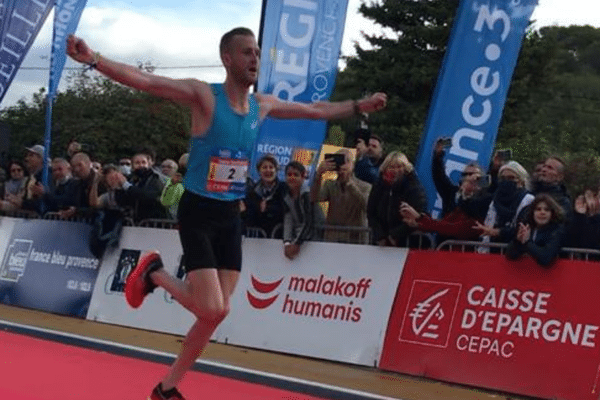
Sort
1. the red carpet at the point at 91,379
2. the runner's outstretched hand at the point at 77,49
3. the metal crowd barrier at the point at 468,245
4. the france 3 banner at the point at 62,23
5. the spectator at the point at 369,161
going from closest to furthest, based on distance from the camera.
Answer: the runner's outstretched hand at the point at 77,49, the red carpet at the point at 91,379, the metal crowd barrier at the point at 468,245, the spectator at the point at 369,161, the france 3 banner at the point at 62,23

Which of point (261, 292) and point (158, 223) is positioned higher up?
point (158, 223)

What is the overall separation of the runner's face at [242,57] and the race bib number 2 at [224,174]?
51 cm

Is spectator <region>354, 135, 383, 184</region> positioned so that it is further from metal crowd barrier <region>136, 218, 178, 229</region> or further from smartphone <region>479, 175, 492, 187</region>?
metal crowd barrier <region>136, 218, 178, 229</region>

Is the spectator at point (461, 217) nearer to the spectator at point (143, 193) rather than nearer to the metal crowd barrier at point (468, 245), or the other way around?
the metal crowd barrier at point (468, 245)

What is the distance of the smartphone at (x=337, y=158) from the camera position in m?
12.3

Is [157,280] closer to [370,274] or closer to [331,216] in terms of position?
[370,274]

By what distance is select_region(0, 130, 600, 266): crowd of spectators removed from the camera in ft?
32.9

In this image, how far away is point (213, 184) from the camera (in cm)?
715

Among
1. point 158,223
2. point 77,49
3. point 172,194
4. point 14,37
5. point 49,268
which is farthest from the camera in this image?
point 14,37

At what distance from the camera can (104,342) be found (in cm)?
1145

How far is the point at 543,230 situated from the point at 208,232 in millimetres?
3791

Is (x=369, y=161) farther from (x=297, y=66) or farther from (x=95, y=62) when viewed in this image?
(x=95, y=62)

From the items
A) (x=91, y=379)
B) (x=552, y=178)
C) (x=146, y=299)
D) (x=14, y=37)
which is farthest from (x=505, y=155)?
(x=14, y=37)

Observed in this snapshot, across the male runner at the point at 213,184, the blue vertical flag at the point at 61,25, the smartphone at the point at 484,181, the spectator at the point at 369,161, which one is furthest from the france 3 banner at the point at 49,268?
the male runner at the point at 213,184
